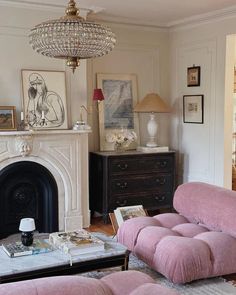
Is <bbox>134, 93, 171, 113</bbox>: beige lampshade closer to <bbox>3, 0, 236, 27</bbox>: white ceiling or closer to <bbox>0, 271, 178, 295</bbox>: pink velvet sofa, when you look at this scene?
<bbox>3, 0, 236, 27</bbox>: white ceiling

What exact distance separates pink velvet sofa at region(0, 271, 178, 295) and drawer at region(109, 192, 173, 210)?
282 cm

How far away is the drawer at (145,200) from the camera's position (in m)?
5.37

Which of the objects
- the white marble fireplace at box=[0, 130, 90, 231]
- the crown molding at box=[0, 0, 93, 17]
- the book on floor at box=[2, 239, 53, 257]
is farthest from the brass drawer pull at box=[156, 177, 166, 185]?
the book on floor at box=[2, 239, 53, 257]

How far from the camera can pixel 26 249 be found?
3117mm

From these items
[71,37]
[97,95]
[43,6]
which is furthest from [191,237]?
[43,6]

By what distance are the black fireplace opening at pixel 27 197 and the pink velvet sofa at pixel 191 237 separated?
1.32m

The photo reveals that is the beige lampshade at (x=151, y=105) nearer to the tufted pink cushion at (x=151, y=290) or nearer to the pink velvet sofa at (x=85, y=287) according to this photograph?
the pink velvet sofa at (x=85, y=287)

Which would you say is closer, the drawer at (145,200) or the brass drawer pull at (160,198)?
the drawer at (145,200)

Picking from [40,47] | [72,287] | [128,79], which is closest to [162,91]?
[128,79]

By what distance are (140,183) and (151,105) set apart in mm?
1012

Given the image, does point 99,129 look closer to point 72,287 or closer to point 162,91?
point 162,91

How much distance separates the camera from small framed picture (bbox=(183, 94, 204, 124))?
18.6 feet

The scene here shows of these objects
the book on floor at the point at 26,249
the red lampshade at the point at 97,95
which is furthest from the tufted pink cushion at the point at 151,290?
the red lampshade at the point at 97,95

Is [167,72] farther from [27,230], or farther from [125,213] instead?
[27,230]
